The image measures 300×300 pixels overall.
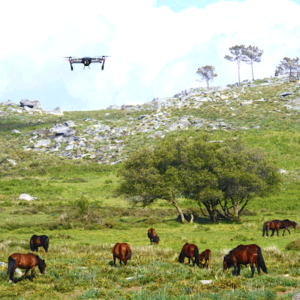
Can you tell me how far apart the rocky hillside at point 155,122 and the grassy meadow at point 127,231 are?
2.17 metres

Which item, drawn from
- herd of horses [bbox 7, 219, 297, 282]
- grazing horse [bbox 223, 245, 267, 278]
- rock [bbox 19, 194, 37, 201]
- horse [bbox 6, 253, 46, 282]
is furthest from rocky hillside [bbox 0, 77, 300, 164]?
grazing horse [bbox 223, 245, 267, 278]

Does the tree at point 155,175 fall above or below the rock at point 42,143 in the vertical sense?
below

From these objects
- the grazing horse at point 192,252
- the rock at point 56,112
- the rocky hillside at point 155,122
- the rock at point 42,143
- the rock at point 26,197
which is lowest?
the grazing horse at point 192,252

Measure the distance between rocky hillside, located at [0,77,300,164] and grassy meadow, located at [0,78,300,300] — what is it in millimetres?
2175

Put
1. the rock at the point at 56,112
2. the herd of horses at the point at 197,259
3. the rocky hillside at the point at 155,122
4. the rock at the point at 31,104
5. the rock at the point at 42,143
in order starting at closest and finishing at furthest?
1. the herd of horses at the point at 197,259
2. the rocky hillside at the point at 155,122
3. the rock at the point at 42,143
4. the rock at the point at 56,112
5. the rock at the point at 31,104

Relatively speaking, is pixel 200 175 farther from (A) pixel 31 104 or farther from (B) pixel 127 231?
(A) pixel 31 104

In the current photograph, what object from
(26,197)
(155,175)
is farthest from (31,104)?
(155,175)

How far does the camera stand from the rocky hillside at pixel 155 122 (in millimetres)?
98250

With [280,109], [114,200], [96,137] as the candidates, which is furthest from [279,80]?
[114,200]

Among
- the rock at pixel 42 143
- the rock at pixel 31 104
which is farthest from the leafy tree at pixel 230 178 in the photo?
the rock at pixel 31 104

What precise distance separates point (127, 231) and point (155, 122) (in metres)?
79.8

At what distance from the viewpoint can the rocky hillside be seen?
98250 mm

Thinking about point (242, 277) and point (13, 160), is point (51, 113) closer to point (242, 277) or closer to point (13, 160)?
point (13, 160)

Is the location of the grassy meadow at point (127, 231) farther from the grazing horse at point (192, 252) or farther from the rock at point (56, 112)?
the rock at point (56, 112)
